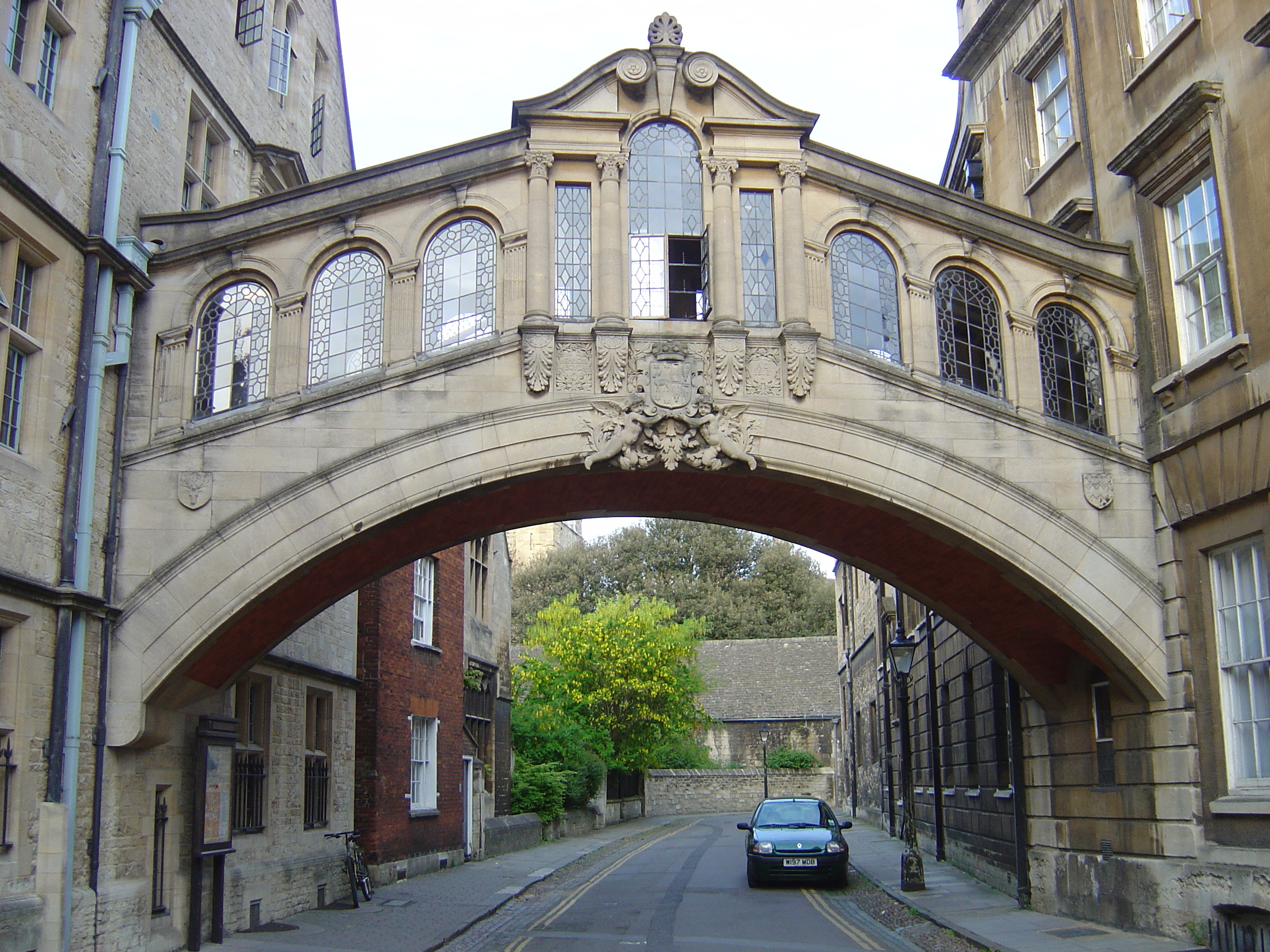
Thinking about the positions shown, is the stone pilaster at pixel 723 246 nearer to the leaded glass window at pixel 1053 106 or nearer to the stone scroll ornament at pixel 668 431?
the stone scroll ornament at pixel 668 431

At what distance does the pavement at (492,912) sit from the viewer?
12.5 meters

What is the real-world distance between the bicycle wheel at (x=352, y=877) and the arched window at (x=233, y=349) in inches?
Answer: 298

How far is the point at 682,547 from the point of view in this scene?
6912cm

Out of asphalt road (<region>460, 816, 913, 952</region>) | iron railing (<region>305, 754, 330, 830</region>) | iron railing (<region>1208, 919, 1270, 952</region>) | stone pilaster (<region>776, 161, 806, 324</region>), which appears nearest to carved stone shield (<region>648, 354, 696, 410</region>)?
stone pilaster (<region>776, 161, 806, 324</region>)

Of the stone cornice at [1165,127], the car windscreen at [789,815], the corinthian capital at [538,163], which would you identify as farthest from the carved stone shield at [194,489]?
the car windscreen at [789,815]

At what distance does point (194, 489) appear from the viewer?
40.6 ft

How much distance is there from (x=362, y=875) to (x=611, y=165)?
433 inches

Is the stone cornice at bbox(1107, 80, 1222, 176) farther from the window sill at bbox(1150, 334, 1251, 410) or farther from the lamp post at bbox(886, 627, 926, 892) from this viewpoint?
the lamp post at bbox(886, 627, 926, 892)

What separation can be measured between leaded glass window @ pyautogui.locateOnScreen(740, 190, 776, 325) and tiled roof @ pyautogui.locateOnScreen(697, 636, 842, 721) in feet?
136

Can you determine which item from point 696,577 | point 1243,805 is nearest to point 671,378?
point 1243,805

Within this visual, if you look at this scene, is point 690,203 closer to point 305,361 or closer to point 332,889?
point 305,361

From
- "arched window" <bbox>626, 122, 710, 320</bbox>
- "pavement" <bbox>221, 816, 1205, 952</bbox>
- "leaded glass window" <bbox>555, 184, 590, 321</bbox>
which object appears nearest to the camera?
"pavement" <bbox>221, 816, 1205, 952</bbox>

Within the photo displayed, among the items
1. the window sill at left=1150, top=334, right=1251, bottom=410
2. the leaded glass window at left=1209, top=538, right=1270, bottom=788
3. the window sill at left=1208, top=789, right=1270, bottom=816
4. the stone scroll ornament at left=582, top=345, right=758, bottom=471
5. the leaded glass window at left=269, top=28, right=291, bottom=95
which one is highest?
the leaded glass window at left=269, top=28, right=291, bottom=95

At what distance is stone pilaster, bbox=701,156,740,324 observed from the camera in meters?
13.4
